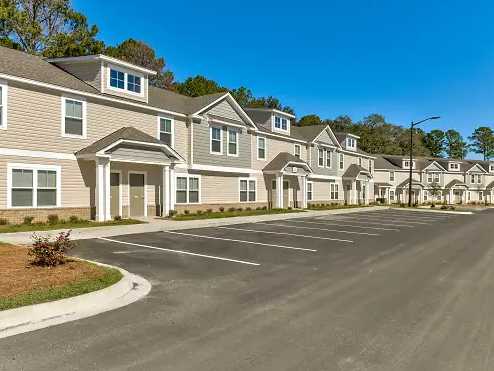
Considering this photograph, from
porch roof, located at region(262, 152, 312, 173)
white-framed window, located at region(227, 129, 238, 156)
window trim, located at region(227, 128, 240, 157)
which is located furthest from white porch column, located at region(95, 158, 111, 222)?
porch roof, located at region(262, 152, 312, 173)

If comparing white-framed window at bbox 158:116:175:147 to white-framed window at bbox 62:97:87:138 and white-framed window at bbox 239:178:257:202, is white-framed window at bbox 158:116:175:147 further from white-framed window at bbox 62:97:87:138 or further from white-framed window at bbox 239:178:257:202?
white-framed window at bbox 239:178:257:202

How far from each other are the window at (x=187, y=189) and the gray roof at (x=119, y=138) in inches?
161

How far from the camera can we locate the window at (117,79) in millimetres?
21859

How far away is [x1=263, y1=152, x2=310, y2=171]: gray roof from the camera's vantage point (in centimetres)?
3312

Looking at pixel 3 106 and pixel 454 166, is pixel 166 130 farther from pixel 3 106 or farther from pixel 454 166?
pixel 454 166

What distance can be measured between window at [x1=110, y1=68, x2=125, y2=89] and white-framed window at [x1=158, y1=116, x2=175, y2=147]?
2910 millimetres

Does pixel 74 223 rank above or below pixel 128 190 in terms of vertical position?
below

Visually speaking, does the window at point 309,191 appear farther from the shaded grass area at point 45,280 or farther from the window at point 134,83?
the shaded grass area at point 45,280

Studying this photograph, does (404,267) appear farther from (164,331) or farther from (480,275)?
(164,331)

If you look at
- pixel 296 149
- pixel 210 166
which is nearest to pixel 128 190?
pixel 210 166

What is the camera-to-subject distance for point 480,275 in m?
10.0

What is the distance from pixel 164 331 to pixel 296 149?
3339 centimetres

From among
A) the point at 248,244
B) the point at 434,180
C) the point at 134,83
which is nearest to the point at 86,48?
the point at 134,83

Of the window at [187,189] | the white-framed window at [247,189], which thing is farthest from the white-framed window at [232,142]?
the window at [187,189]
